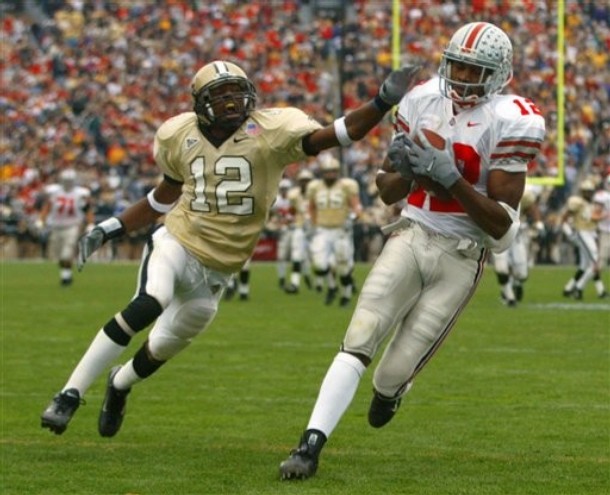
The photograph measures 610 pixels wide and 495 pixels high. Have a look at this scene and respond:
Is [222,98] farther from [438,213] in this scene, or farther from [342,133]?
[438,213]

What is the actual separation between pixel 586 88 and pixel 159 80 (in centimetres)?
852

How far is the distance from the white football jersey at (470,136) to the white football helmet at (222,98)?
0.82 metres

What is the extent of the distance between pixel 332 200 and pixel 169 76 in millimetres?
12461

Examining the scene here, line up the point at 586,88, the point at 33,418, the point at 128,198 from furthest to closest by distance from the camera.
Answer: the point at 128,198, the point at 586,88, the point at 33,418

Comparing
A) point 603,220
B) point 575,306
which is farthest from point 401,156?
point 603,220

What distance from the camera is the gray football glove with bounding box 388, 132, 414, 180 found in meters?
5.55

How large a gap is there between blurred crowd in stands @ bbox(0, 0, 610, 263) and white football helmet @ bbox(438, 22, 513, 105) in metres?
18.1

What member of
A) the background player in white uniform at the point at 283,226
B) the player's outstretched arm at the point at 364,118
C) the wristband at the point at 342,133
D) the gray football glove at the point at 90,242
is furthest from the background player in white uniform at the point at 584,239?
the wristband at the point at 342,133

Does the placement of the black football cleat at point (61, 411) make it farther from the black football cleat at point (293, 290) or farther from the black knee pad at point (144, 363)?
the black football cleat at point (293, 290)

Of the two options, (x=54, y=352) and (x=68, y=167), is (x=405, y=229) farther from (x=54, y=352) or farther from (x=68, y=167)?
(x=68, y=167)

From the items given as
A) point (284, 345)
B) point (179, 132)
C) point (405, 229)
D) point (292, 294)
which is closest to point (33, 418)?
point (179, 132)

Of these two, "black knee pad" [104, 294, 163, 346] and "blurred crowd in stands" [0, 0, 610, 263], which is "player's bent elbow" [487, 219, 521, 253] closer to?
"black knee pad" [104, 294, 163, 346]

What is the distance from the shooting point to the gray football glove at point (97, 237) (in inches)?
259

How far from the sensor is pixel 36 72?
30141 mm
